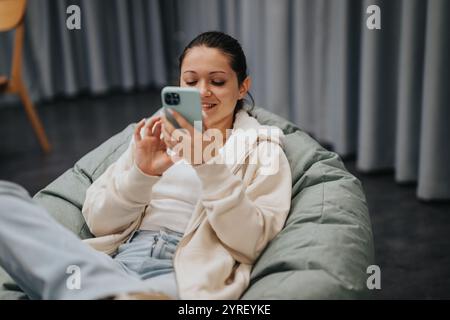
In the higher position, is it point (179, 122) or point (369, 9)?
point (369, 9)

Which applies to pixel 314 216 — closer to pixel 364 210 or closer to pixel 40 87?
pixel 364 210

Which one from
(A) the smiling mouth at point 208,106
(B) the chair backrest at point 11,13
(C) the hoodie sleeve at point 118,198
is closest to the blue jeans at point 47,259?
(C) the hoodie sleeve at point 118,198

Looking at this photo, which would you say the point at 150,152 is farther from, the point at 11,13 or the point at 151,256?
the point at 11,13

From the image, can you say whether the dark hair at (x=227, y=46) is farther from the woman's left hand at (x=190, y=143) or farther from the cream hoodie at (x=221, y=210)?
the woman's left hand at (x=190, y=143)

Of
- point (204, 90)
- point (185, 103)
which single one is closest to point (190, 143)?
point (185, 103)

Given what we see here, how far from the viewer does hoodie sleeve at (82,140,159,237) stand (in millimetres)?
1231

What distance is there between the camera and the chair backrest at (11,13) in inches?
111

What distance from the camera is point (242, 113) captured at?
1442 millimetres

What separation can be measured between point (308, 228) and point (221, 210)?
22 centimetres

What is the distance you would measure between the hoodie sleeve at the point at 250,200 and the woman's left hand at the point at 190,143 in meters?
0.02

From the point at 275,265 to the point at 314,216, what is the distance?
18 centimetres

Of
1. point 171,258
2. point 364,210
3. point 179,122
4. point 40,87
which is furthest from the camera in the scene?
point 40,87

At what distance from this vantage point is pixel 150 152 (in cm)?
122

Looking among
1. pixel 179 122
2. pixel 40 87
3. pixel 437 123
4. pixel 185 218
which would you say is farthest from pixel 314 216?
pixel 40 87
